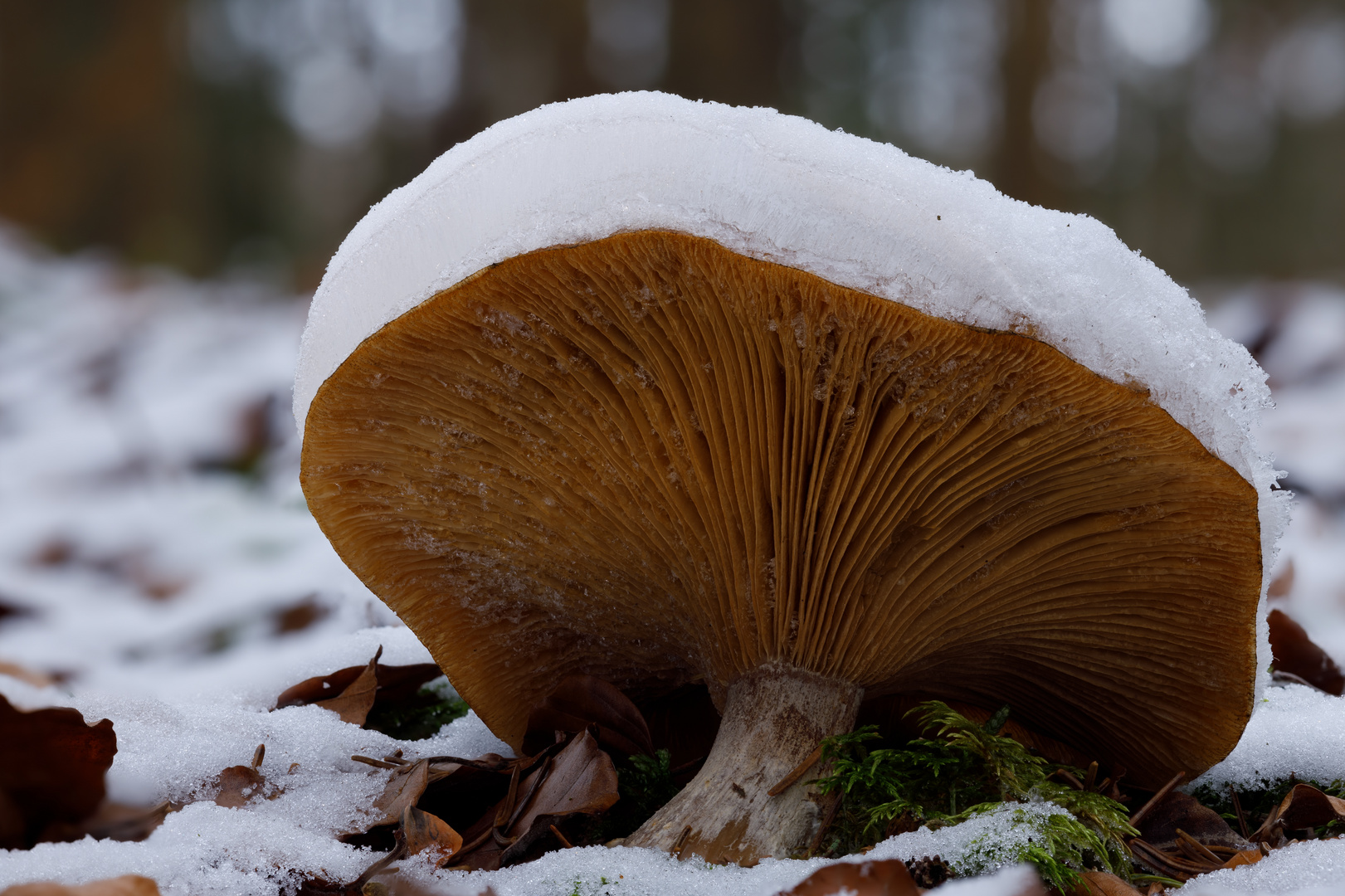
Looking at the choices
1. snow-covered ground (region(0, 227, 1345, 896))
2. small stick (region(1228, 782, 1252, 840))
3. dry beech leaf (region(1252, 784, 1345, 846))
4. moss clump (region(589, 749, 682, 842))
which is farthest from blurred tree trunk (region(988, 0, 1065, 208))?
moss clump (region(589, 749, 682, 842))

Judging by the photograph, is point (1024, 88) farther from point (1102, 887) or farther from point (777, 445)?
point (1102, 887)

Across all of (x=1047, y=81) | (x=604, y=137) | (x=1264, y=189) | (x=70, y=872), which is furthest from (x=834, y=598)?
(x=1264, y=189)

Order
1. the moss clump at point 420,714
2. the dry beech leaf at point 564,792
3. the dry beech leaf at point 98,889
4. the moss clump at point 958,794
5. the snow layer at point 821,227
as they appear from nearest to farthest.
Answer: the dry beech leaf at point 98,889, the snow layer at point 821,227, the moss clump at point 958,794, the dry beech leaf at point 564,792, the moss clump at point 420,714

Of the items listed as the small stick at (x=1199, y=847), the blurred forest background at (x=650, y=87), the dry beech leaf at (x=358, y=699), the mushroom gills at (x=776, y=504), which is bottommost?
the small stick at (x=1199, y=847)

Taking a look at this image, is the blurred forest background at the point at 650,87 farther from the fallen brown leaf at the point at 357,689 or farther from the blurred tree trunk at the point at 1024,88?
the fallen brown leaf at the point at 357,689

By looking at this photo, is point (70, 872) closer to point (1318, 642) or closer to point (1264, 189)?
point (1318, 642)

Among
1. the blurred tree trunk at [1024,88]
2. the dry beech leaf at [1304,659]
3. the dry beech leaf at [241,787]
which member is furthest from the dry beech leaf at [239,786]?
the blurred tree trunk at [1024,88]

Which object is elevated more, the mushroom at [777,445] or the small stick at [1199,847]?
the mushroom at [777,445]
